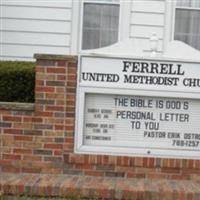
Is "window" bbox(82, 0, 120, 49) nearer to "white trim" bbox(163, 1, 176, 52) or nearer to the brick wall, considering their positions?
"white trim" bbox(163, 1, 176, 52)

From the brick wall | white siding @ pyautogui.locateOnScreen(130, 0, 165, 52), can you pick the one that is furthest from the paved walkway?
white siding @ pyautogui.locateOnScreen(130, 0, 165, 52)

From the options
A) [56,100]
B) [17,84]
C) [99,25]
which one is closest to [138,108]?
[56,100]

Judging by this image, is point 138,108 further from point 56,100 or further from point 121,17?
point 121,17

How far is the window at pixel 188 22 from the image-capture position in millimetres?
Result: 8688

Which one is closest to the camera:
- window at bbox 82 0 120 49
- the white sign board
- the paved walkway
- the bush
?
the paved walkway

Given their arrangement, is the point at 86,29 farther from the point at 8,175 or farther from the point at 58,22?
the point at 8,175

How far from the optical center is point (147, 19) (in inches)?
336

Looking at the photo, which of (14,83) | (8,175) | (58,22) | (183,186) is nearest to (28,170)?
(8,175)

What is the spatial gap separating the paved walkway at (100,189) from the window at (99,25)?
353cm

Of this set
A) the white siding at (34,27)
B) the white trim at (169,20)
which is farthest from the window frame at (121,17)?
the white trim at (169,20)

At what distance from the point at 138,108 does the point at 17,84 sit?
169cm

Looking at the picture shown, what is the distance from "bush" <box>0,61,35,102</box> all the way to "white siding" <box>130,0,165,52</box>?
2.48m

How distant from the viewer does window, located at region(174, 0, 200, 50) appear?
8688 millimetres

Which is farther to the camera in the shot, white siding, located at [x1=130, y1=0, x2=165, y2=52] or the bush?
white siding, located at [x1=130, y1=0, x2=165, y2=52]
